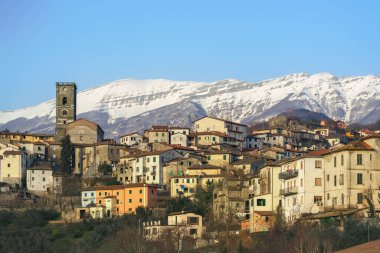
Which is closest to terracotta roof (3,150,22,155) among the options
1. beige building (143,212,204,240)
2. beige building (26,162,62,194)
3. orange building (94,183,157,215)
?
beige building (26,162,62,194)

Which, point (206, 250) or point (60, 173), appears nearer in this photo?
point (206, 250)

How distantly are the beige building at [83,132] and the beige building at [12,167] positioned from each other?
11890mm

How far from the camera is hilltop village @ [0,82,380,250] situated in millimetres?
79375

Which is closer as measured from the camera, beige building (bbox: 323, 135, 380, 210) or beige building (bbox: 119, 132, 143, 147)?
beige building (bbox: 323, 135, 380, 210)

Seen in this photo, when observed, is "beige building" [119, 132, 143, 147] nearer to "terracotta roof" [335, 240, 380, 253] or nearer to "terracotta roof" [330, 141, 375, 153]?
"terracotta roof" [330, 141, 375, 153]

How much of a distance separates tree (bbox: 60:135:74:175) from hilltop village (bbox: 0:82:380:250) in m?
0.11

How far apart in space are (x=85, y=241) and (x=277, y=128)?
54.9 m

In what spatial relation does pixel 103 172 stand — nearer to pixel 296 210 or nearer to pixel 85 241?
pixel 85 241

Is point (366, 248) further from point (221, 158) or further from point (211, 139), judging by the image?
point (211, 139)

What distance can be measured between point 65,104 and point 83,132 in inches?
474

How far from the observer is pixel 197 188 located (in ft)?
328

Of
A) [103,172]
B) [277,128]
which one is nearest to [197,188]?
[103,172]

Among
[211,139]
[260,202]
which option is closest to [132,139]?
[211,139]

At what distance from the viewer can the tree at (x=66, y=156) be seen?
11515 centimetres
